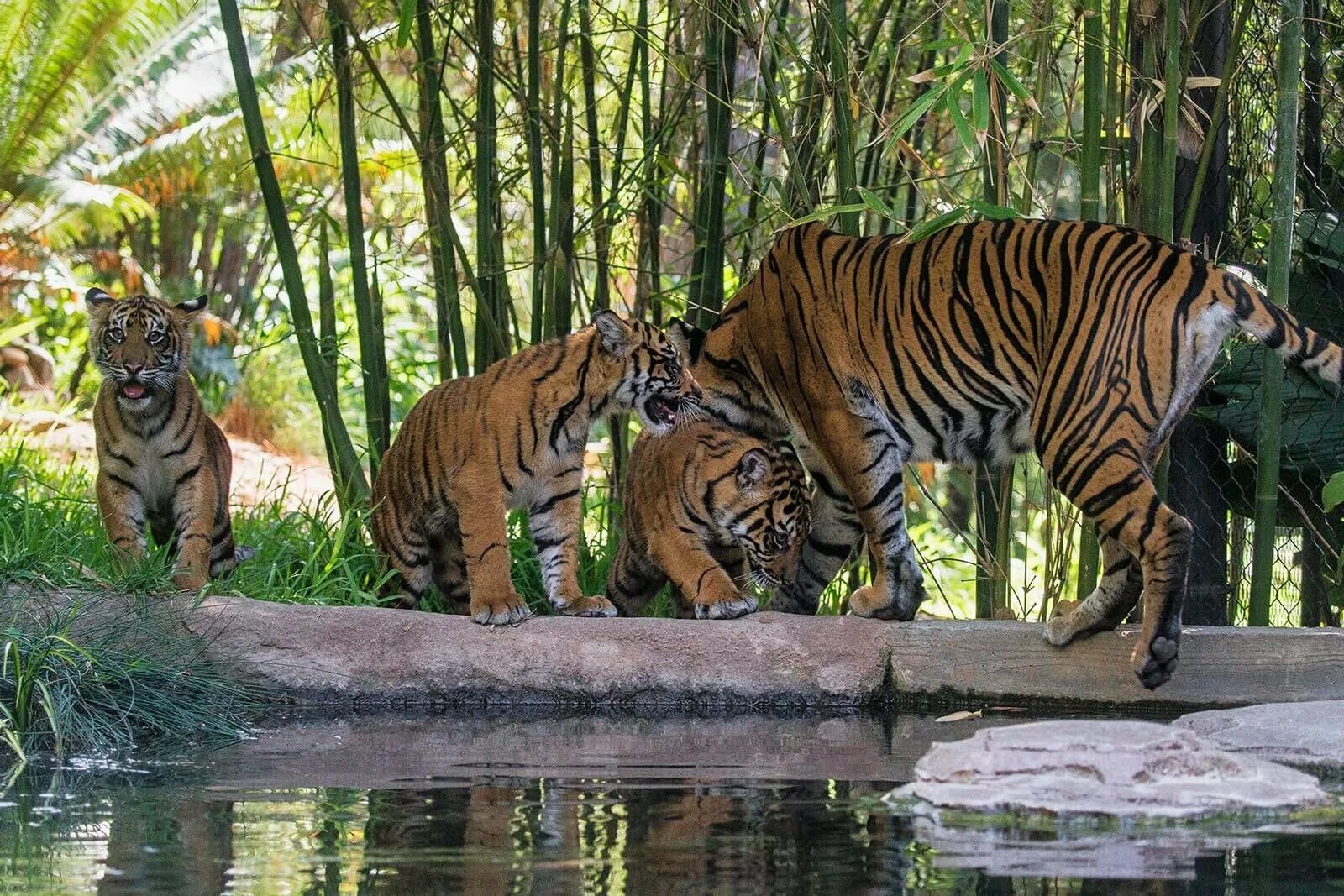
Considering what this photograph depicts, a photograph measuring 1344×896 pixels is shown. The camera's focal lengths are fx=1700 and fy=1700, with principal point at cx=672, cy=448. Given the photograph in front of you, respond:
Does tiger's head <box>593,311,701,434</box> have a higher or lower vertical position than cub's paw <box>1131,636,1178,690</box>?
higher

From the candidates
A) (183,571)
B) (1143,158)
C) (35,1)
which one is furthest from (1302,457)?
(35,1)

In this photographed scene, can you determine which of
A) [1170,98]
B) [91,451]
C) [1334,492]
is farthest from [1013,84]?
[91,451]

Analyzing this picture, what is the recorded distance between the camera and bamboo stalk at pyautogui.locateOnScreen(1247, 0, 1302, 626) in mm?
4762

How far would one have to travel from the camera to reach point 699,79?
6.73 m

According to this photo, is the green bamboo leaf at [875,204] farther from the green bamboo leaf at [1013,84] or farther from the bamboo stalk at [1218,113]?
the bamboo stalk at [1218,113]

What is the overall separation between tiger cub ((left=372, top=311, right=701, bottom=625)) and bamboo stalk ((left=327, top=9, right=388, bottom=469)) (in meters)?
0.52

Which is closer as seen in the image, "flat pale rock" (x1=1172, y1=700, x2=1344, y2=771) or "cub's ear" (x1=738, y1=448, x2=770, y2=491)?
"flat pale rock" (x1=1172, y1=700, x2=1344, y2=771)

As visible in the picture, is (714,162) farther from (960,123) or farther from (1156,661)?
(1156,661)

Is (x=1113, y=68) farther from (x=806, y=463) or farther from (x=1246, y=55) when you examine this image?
(x=806, y=463)

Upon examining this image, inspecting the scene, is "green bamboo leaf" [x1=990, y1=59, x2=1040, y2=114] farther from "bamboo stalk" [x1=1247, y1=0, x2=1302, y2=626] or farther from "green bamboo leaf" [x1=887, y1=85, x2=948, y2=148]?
"bamboo stalk" [x1=1247, y1=0, x2=1302, y2=626]

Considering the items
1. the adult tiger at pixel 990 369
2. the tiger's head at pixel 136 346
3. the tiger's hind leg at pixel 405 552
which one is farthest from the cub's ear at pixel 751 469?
the tiger's head at pixel 136 346

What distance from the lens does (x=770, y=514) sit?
5.63 meters

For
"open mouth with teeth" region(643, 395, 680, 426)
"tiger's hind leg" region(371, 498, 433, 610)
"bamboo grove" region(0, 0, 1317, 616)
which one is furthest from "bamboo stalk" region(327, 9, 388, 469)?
"open mouth with teeth" region(643, 395, 680, 426)

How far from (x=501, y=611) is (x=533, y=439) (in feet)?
2.03
